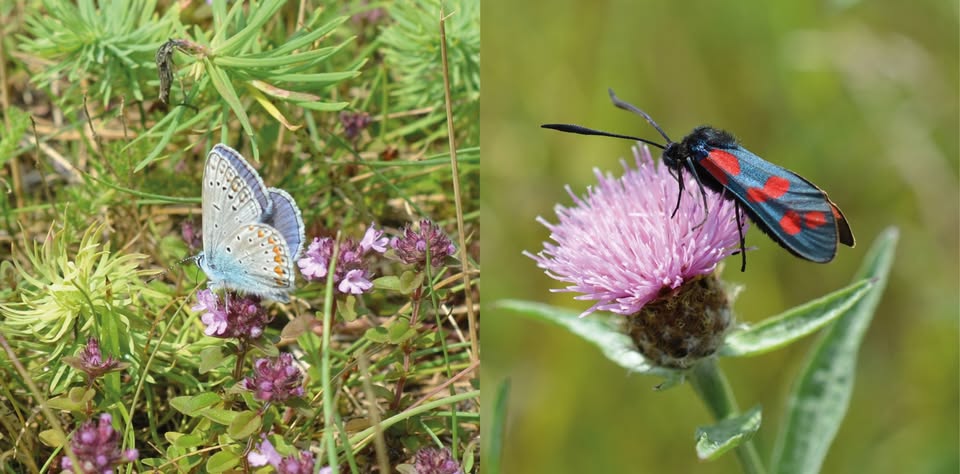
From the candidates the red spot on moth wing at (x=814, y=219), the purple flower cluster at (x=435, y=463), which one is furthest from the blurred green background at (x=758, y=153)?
the red spot on moth wing at (x=814, y=219)

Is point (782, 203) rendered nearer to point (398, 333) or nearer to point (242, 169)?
point (398, 333)

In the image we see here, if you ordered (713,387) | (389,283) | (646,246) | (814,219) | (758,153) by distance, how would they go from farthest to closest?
(758,153), (389,283), (713,387), (646,246), (814,219)

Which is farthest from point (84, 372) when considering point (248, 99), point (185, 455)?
point (248, 99)

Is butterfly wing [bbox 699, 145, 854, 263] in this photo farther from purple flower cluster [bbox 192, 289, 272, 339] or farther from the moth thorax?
purple flower cluster [bbox 192, 289, 272, 339]

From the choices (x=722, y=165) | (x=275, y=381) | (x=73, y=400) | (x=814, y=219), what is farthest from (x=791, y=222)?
(x=73, y=400)

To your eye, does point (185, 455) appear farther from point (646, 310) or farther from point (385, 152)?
point (385, 152)
